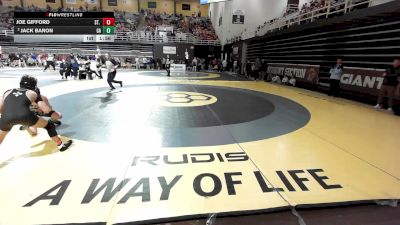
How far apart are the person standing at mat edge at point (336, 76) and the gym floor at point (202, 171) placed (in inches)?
156

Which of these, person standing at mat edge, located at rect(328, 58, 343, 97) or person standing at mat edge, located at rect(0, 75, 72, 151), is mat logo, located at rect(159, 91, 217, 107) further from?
person standing at mat edge, located at rect(328, 58, 343, 97)

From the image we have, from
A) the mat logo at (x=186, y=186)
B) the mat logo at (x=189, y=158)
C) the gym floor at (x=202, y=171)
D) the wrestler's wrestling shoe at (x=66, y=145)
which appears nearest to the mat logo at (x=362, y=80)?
the gym floor at (x=202, y=171)

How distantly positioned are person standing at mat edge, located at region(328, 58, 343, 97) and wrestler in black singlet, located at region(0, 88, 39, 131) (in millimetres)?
9875

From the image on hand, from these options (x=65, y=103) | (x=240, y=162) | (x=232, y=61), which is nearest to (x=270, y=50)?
(x=232, y=61)

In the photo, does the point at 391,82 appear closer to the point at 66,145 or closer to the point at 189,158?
the point at 189,158

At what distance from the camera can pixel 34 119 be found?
12.2ft

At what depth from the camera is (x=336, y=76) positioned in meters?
9.83

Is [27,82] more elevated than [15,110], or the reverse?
[27,82]

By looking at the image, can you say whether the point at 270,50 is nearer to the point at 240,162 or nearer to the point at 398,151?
the point at 398,151

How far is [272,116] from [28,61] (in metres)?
30.6

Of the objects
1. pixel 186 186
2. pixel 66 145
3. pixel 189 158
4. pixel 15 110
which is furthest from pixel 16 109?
pixel 186 186

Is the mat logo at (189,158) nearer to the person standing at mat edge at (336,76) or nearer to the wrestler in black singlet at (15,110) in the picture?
the wrestler in black singlet at (15,110)

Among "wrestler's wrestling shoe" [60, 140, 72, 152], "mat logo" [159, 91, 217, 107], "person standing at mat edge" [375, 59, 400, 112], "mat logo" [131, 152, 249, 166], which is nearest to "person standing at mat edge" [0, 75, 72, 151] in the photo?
"wrestler's wrestling shoe" [60, 140, 72, 152]

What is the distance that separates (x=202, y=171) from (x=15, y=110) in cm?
278
